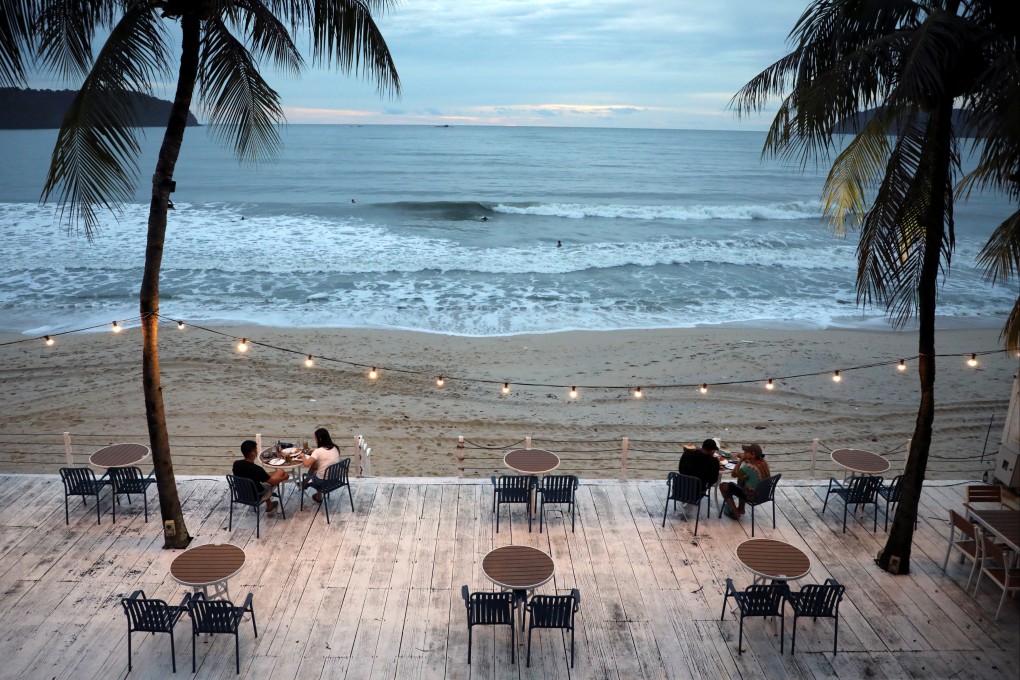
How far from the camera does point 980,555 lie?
7.45m

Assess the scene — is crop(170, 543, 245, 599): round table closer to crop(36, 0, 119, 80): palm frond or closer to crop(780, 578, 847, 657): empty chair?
crop(36, 0, 119, 80): palm frond

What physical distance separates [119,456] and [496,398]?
7.76 meters

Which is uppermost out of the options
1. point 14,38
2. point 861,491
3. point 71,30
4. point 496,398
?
point 71,30

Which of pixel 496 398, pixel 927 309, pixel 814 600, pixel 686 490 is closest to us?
pixel 814 600

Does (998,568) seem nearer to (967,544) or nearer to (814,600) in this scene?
(967,544)

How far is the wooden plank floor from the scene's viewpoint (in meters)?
6.29

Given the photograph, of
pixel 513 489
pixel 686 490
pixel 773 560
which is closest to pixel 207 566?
pixel 513 489

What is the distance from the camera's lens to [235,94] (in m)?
7.12

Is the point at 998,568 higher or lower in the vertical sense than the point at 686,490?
lower

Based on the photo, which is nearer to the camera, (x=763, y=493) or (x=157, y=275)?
(x=157, y=275)

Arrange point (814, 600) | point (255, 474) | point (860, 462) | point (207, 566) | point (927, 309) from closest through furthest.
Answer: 1. point (814, 600)
2. point (207, 566)
3. point (927, 309)
4. point (255, 474)
5. point (860, 462)

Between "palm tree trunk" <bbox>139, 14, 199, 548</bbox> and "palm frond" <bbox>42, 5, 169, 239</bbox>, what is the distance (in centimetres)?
37

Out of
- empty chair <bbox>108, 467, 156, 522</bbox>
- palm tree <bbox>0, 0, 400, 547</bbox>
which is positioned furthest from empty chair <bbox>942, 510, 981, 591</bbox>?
empty chair <bbox>108, 467, 156, 522</bbox>

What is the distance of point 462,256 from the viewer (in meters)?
→ 32.0
